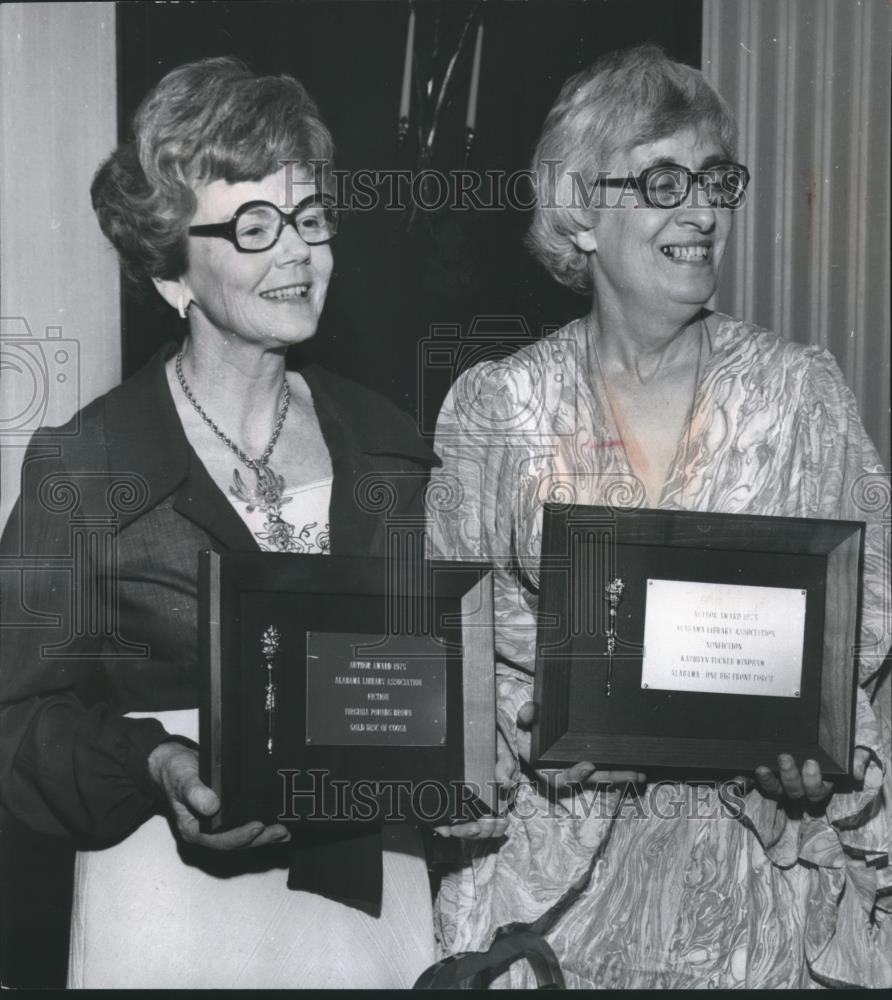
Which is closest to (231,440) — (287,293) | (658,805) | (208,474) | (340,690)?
(208,474)

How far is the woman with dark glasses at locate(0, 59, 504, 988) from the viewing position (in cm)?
191

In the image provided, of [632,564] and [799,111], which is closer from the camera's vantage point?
[632,564]

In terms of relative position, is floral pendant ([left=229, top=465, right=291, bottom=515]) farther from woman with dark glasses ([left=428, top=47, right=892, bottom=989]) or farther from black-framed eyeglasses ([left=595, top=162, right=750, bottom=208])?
black-framed eyeglasses ([left=595, top=162, right=750, bottom=208])

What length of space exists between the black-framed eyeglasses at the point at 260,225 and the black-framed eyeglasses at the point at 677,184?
40cm

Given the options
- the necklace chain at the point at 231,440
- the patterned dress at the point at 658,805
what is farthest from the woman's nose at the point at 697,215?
the necklace chain at the point at 231,440

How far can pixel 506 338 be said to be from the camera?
1984 mm

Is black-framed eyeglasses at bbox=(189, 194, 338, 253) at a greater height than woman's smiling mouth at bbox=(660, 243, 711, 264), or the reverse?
black-framed eyeglasses at bbox=(189, 194, 338, 253)

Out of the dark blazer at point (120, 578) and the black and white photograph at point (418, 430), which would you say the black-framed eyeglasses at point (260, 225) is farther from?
the dark blazer at point (120, 578)

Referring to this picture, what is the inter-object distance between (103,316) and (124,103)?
0.97 feet

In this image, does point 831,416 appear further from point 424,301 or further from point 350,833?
point 350,833

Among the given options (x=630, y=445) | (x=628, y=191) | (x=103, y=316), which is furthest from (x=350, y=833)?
(x=628, y=191)

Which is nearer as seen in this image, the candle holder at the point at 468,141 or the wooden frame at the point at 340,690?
Result: the wooden frame at the point at 340,690

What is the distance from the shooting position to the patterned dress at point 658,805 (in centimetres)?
196

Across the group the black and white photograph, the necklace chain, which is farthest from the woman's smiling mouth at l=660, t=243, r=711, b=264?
the necklace chain
